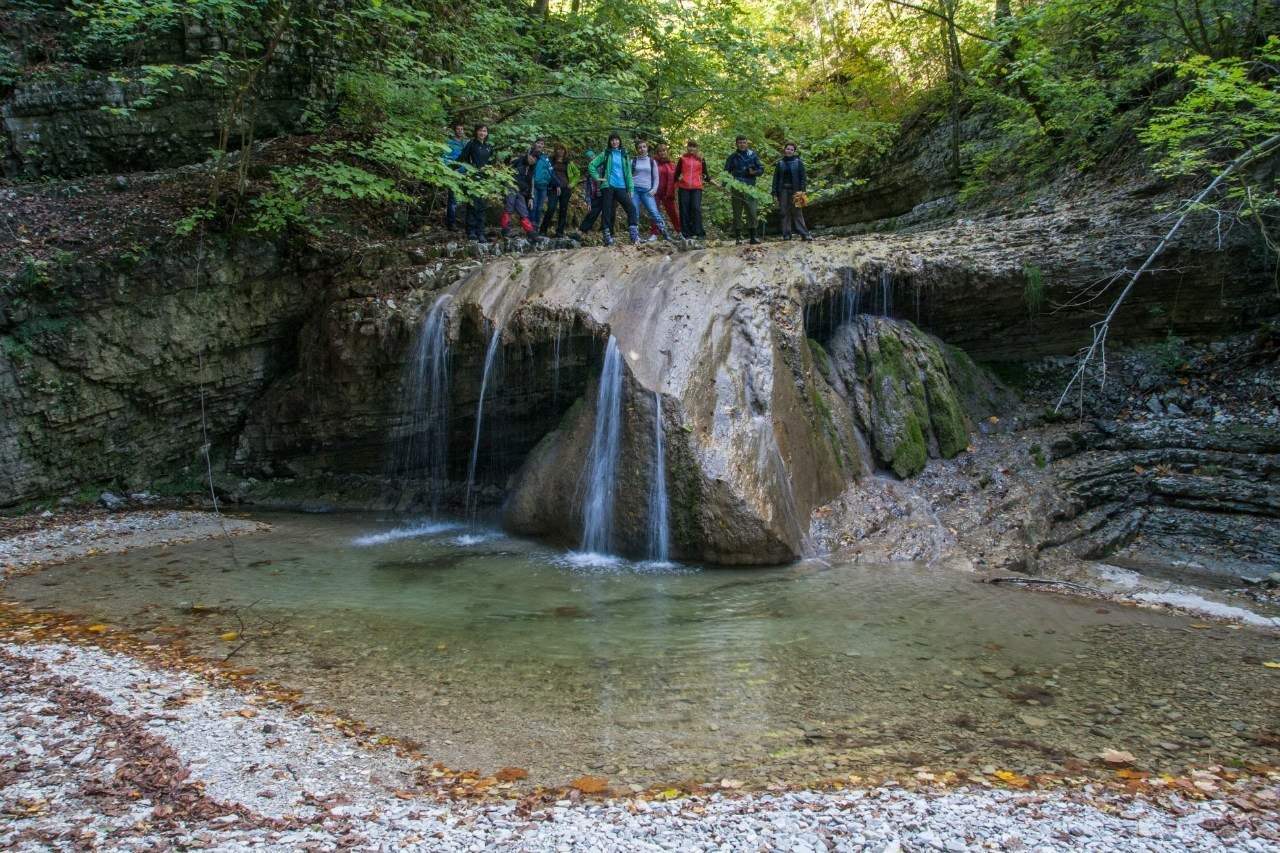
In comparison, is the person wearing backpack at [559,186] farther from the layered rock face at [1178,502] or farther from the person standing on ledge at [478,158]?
the layered rock face at [1178,502]

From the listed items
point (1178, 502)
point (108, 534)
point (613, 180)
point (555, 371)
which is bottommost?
point (108, 534)

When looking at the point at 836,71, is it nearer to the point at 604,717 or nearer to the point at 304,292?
the point at 304,292

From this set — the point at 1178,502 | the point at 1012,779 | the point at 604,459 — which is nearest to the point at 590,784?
the point at 1012,779

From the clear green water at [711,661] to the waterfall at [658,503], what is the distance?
36 cm

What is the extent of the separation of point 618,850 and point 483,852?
1.82ft

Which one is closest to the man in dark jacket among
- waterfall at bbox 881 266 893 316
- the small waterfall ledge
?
waterfall at bbox 881 266 893 316

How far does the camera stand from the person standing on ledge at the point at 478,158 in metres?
11.8

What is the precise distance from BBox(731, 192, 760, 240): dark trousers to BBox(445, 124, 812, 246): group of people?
0.06 feet

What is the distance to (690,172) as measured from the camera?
12656 mm

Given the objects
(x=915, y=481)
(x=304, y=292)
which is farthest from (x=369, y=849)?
(x=304, y=292)

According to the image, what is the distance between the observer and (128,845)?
296 cm

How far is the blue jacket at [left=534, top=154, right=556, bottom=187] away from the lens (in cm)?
1250

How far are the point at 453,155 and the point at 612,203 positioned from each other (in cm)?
270

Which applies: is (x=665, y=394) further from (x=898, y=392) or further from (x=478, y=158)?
(x=478, y=158)
